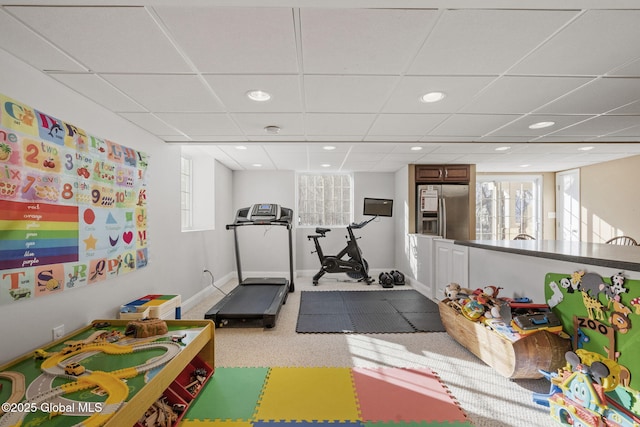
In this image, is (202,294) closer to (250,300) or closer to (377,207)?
(250,300)

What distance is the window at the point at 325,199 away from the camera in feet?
20.7

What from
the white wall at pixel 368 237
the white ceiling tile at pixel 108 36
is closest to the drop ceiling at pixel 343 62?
the white ceiling tile at pixel 108 36

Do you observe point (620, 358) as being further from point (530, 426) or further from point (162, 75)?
point (162, 75)

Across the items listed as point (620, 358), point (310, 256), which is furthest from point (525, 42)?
point (310, 256)

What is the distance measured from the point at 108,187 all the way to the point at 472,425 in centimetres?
318

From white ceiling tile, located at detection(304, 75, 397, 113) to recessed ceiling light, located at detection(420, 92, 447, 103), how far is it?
0.30 meters

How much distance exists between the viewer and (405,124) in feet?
9.75

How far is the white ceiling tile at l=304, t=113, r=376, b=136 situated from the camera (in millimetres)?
2727

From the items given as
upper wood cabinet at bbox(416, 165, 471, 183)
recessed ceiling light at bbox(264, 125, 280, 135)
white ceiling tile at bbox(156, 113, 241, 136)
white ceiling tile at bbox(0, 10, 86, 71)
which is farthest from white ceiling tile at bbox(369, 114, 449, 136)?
white ceiling tile at bbox(0, 10, 86, 71)

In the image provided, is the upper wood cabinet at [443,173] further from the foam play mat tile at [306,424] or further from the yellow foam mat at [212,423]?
the yellow foam mat at [212,423]

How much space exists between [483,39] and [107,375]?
2.70 metres

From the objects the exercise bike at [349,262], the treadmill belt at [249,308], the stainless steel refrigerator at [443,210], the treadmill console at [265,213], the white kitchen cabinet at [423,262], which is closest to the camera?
the treadmill belt at [249,308]

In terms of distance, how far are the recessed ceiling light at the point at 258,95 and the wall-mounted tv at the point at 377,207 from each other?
3956 mm

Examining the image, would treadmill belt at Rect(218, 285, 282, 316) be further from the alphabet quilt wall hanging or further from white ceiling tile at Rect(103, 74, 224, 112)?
white ceiling tile at Rect(103, 74, 224, 112)
